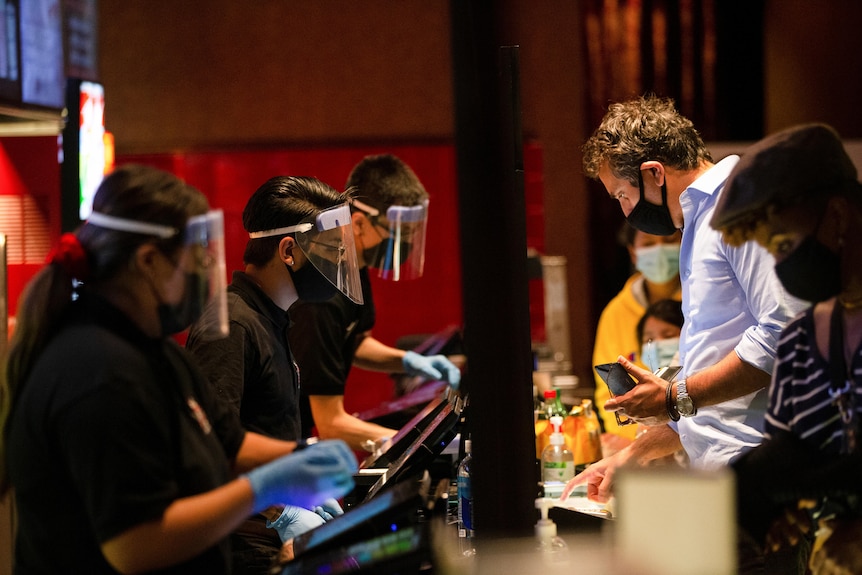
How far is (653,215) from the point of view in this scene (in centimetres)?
265

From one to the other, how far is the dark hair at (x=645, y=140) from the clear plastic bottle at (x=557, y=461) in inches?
36.3

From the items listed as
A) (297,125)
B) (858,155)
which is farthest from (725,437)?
(297,125)

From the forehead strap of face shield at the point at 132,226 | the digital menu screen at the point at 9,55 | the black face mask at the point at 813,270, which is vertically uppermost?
the digital menu screen at the point at 9,55

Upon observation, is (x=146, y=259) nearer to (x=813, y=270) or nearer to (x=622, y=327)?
(x=813, y=270)

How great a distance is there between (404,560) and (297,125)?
6060 mm

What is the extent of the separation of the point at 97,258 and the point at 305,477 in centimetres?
55

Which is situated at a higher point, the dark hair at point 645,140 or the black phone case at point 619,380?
the dark hair at point 645,140

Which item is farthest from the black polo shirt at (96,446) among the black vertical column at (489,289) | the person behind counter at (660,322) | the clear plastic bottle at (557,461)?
the person behind counter at (660,322)

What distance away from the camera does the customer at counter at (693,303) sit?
2.24 meters

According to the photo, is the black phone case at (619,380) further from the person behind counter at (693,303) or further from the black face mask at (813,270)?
the black face mask at (813,270)

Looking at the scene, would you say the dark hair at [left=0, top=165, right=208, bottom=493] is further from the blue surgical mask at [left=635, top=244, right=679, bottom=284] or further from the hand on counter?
the blue surgical mask at [left=635, top=244, right=679, bottom=284]

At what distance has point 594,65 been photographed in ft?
23.8

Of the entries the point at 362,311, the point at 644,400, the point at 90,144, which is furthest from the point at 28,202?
the point at 644,400

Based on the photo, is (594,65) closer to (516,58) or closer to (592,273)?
(592,273)
